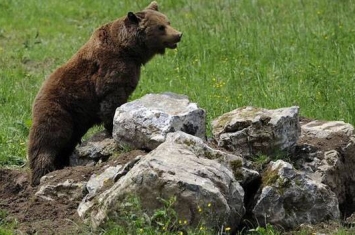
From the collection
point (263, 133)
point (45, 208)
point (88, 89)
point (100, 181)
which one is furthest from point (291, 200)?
point (88, 89)

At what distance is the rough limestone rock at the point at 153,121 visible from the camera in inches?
304

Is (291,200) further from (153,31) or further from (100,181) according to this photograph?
(153,31)

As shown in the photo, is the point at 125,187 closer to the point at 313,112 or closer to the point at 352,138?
the point at 352,138

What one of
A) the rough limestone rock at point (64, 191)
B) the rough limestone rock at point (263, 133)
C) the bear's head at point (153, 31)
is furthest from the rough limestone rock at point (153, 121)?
the bear's head at point (153, 31)

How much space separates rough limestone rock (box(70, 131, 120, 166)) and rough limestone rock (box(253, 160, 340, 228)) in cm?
174

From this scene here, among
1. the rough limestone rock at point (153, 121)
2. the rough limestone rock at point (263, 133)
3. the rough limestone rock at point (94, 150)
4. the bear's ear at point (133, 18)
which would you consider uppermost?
the bear's ear at point (133, 18)

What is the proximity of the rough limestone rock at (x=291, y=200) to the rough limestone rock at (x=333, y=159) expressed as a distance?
0.43 m

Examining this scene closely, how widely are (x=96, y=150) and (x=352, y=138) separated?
2566 millimetres

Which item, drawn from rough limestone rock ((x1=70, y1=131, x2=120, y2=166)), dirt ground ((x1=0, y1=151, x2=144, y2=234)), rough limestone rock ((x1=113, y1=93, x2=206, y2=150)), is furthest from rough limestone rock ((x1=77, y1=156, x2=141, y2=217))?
rough limestone rock ((x1=70, y1=131, x2=120, y2=166))

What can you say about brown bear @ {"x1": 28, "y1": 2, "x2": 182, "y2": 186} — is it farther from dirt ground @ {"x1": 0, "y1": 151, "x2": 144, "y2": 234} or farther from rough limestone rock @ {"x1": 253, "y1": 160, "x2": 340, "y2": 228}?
rough limestone rock @ {"x1": 253, "y1": 160, "x2": 340, "y2": 228}

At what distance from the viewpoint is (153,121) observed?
775cm

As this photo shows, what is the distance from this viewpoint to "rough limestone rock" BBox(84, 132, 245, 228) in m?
6.41

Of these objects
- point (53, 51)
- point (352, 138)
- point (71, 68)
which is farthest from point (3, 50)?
point (352, 138)

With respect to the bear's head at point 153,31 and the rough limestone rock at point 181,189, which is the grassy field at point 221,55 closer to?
the bear's head at point 153,31
